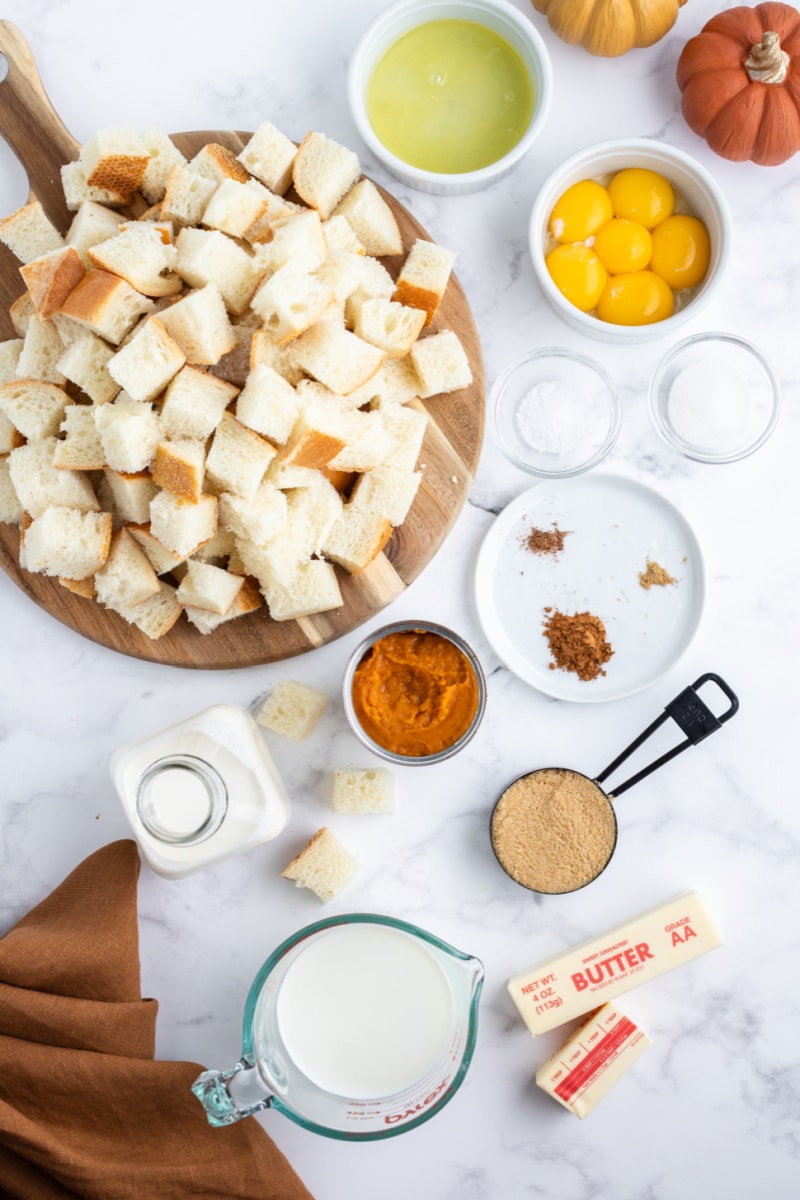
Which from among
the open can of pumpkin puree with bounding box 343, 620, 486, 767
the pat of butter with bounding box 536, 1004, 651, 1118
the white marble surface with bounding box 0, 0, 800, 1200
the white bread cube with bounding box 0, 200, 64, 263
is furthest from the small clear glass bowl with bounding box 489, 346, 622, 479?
the pat of butter with bounding box 536, 1004, 651, 1118

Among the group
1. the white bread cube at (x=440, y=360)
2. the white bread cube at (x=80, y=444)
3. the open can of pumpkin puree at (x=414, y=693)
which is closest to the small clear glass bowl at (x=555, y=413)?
the white bread cube at (x=440, y=360)

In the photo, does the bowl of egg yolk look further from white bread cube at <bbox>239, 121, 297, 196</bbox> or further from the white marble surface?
white bread cube at <bbox>239, 121, 297, 196</bbox>

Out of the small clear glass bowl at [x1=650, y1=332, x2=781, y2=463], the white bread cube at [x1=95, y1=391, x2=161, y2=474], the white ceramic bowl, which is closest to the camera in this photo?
the white bread cube at [x1=95, y1=391, x2=161, y2=474]

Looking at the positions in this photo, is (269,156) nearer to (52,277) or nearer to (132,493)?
(52,277)

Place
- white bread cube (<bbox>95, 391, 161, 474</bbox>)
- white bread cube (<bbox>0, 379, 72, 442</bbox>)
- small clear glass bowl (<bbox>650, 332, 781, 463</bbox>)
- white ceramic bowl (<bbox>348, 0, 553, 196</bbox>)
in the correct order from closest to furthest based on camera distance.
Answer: white bread cube (<bbox>95, 391, 161, 474</bbox>), white bread cube (<bbox>0, 379, 72, 442</bbox>), white ceramic bowl (<bbox>348, 0, 553, 196</bbox>), small clear glass bowl (<bbox>650, 332, 781, 463</bbox>)

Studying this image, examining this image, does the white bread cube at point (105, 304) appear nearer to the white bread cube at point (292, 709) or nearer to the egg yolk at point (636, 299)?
the white bread cube at point (292, 709)

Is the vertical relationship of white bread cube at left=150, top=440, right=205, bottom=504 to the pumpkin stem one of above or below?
below
